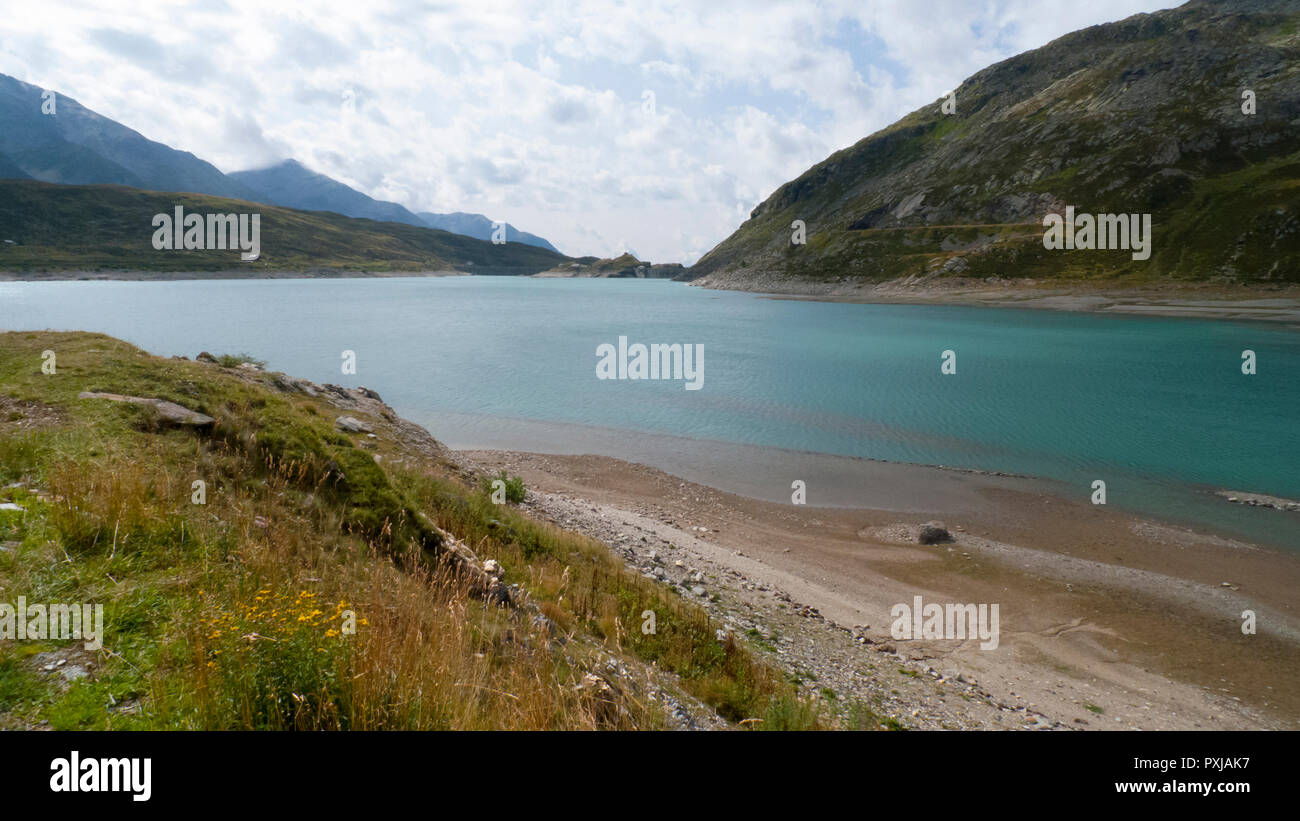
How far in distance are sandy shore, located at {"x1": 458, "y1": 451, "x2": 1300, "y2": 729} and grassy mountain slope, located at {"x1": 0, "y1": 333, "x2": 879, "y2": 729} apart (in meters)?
3.03

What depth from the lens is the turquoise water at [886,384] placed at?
2711 centimetres

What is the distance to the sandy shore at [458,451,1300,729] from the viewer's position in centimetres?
1070

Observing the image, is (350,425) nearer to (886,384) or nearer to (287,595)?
(287,595)

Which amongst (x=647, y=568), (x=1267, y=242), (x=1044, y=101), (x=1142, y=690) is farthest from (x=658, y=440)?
(x=1044, y=101)

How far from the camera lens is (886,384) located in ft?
146

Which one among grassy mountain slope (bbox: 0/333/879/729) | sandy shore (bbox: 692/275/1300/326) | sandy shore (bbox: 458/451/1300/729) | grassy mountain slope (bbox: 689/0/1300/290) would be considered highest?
grassy mountain slope (bbox: 689/0/1300/290)

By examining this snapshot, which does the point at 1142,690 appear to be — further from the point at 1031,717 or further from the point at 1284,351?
the point at 1284,351

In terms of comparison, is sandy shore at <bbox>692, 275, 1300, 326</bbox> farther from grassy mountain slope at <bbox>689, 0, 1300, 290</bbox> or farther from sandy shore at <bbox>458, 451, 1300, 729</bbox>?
sandy shore at <bbox>458, 451, 1300, 729</bbox>

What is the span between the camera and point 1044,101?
172 m

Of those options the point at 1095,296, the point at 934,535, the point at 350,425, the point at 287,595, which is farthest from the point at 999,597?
the point at 1095,296

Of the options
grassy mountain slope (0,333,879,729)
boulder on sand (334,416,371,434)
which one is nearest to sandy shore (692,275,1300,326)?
grassy mountain slope (0,333,879,729)

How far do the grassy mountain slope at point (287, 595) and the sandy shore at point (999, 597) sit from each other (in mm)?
3028

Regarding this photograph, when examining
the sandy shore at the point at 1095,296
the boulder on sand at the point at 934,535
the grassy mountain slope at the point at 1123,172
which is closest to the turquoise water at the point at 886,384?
the boulder on sand at the point at 934,535
